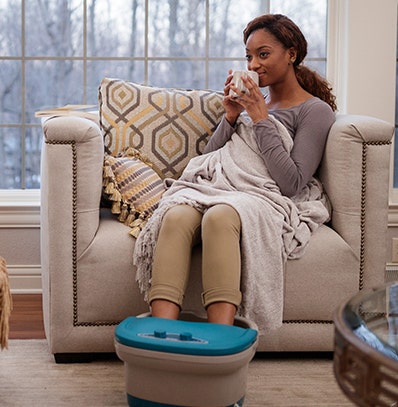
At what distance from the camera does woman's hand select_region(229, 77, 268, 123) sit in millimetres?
2703

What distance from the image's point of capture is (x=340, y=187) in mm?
2691

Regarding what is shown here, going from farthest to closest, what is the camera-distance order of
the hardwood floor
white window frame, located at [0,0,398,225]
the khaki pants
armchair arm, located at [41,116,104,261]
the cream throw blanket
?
white window frame, located at [0,0,398,225] → the hardwood floor → armchair arm, located at [41,116,104,261] → the cream throw blanket → the khaki pants

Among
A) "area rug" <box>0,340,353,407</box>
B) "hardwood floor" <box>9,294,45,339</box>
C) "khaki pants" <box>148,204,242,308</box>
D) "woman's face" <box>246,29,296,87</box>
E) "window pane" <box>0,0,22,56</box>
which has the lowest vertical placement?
"hardwood floor" <box>9,294,45,339</box>

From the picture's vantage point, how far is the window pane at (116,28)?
142 inches

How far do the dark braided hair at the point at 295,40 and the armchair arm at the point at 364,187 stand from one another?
31cm

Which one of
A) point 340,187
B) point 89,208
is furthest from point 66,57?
point 340,187

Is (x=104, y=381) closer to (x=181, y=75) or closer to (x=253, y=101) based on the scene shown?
(x=253, y=101)

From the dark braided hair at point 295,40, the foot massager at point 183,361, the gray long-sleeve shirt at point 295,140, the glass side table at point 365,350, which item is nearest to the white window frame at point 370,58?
the dark braided hair at point 295,40

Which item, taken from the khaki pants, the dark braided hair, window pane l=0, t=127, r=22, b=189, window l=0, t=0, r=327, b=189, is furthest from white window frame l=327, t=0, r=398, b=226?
window pane l=0, t=127, r=22, b=189

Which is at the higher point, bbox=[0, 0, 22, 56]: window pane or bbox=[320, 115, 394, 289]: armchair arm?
bbox=[0, 0, 22, 56]: window pane

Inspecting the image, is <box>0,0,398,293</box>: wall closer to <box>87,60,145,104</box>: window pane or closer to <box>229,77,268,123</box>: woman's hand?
<box>87,60,145,104</box>: window pane

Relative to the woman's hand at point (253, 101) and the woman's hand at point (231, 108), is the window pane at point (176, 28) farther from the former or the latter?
the woman's hand at point (253, 101)

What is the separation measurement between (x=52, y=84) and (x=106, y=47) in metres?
0.28

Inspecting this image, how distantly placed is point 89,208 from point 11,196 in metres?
1.15
